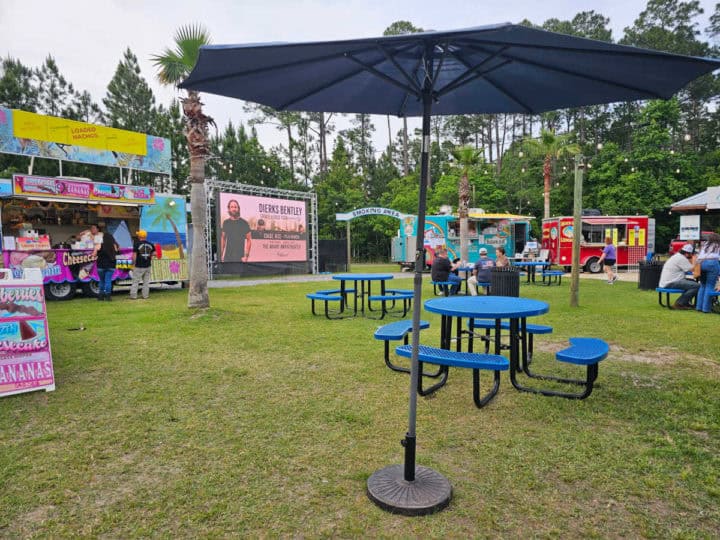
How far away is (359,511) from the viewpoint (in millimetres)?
2225

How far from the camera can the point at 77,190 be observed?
1095cm

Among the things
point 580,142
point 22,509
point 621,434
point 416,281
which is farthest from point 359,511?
point 580,142

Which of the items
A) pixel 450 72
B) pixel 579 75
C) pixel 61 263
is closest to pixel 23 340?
pixel 450 72

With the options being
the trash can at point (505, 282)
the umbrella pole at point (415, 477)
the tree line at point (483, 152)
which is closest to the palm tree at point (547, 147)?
the tree line at point (483, 152)

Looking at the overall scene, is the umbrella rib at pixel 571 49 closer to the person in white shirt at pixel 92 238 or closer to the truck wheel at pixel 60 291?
the person in white shirt at pixel 92 238

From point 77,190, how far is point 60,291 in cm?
256

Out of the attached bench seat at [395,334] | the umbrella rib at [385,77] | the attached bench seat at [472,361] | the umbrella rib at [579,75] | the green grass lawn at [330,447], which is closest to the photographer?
the green grass lawn at [330,447]

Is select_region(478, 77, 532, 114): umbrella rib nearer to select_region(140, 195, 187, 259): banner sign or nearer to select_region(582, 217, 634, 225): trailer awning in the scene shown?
select_region(140, 195, 187, 259): banner sign

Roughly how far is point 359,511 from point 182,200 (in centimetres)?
1304

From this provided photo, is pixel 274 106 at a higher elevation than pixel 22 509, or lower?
higher

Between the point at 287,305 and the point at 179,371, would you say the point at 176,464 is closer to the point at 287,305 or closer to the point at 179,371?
the point at 179,371

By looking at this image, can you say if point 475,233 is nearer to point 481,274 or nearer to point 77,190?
point 481,274

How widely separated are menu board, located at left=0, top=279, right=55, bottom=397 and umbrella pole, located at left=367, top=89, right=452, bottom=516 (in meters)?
3.40

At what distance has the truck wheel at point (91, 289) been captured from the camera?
11375 millimetres
